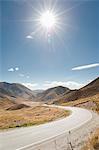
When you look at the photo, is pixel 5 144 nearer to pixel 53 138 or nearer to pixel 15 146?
pixel 15 146

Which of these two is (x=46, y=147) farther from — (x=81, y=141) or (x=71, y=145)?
(x=81, y=141)

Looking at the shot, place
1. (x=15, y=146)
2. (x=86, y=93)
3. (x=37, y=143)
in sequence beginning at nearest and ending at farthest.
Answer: (x=15, y=146), (x=37, y=143), (x=86, y=93)

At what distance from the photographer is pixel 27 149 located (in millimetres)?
13289

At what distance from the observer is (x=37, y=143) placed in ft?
49.8

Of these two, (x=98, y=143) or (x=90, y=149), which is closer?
(x=90, y=149)

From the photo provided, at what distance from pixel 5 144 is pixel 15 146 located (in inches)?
35.6

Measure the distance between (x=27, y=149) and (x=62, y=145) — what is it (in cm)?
250

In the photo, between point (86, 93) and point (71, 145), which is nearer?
point (71, 145)

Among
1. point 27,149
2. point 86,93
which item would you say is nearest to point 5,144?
point 27,149

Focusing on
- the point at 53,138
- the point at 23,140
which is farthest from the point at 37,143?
the point at 53,138

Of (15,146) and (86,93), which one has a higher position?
(86,93)

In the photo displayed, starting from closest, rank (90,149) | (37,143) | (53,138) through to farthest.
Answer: (90,149) → (37,143) → (53,138)

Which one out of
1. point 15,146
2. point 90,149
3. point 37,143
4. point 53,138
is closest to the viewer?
point 90,149

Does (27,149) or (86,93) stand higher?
(86,93)
